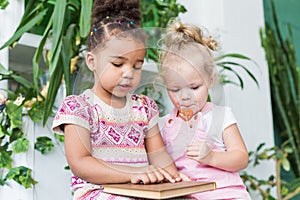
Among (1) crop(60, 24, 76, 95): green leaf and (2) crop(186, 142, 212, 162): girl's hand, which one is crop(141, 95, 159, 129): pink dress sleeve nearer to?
(2) crop(186, 142, 212, 162): girl's hand

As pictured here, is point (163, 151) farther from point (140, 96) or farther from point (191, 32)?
point (191, 32)

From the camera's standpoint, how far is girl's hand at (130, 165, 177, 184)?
0.87 metres

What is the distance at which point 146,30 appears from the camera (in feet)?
2.84

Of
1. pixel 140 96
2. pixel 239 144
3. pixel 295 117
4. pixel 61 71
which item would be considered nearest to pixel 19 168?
pixel 61 71

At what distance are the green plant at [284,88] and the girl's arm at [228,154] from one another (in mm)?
1597

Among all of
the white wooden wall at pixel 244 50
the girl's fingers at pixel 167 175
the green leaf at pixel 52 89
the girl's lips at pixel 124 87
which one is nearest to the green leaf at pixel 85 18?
the green leaf at pixel 52 89

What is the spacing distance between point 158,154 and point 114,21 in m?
0.28

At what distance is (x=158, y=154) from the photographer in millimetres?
938

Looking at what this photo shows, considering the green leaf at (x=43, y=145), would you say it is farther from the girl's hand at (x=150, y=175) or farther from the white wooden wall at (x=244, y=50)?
the white wooden wall at (x=244, y=50)

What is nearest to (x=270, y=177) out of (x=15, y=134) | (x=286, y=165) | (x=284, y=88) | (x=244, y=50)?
(x=286, y=165)

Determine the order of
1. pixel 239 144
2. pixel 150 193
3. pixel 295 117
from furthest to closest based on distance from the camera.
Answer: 1. pixel 295 117
2. pixel 239 144
3. pixel 150 193

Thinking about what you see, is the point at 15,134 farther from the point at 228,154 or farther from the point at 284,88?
the point at 284,88

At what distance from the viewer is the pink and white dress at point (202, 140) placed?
0.91m

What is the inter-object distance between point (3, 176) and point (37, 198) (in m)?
0.11
